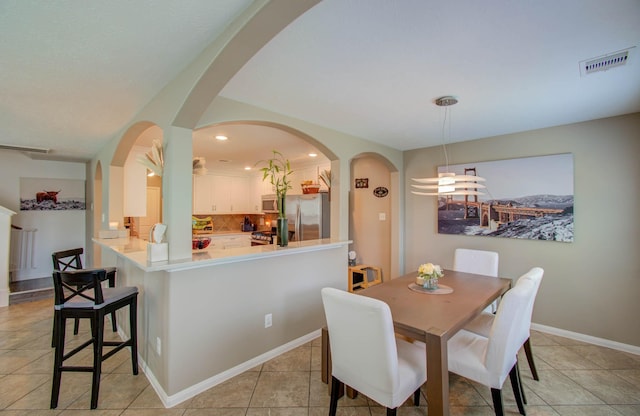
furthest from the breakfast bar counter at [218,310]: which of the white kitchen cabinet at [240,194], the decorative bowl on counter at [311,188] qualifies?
the white kitchen cabinet at [240,194]

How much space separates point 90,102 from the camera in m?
2.41

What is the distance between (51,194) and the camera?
5277 mm

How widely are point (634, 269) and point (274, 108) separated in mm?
3761

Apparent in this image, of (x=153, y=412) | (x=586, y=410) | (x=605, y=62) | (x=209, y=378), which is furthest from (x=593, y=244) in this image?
(x=153, y=412)

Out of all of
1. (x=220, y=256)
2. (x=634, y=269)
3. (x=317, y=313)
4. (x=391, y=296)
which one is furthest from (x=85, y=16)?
(x=634, y=269)

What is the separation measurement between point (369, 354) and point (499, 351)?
779 millimetres

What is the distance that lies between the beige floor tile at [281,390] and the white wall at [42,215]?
18.0 feet

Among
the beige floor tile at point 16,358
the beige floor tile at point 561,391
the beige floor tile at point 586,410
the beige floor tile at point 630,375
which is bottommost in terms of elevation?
the beige floor tile at point 630,375

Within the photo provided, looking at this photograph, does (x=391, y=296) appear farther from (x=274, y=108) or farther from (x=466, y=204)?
(x=466, y=204)

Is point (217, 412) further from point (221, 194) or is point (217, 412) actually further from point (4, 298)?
point (221, 194)

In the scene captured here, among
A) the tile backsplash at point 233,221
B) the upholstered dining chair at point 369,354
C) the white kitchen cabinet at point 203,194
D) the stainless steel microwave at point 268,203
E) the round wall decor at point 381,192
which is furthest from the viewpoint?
the tile backsplash at point 233,221

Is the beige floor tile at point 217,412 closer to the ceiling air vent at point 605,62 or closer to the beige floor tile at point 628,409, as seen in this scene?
the beige floor tile at point 628,409

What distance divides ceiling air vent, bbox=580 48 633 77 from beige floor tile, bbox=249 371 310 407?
2934 mm

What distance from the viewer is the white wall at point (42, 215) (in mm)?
4906
